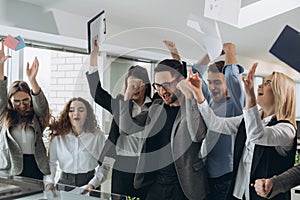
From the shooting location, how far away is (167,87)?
1.44 meters

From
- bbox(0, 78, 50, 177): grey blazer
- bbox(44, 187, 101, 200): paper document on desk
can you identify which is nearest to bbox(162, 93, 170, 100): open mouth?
bbox(44, 187, 101, 200): paper document on desk

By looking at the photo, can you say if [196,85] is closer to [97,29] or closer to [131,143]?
[131,143]

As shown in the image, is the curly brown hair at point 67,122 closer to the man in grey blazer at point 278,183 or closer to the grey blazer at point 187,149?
the grey blazer at point 187,149

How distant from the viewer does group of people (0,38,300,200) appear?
1.19m

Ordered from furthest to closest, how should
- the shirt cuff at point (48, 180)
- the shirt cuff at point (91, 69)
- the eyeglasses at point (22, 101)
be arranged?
the eyeglasses at point (22, 101)
the shirt cuff at point (48, 180)
the shirt cuff at point (91, 69)

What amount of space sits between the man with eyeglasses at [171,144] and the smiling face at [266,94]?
247 mm

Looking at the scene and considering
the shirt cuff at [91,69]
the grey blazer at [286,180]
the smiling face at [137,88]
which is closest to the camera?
the grey blazer at [286,180]

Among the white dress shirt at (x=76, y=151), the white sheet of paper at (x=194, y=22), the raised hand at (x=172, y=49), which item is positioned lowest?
the white dress shirt at (x=76, y=151)

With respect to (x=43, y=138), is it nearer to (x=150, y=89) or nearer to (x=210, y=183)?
(x=150, y=89)

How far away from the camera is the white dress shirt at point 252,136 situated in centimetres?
117

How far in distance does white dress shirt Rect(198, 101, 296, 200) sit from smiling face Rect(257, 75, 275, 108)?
0.03 m

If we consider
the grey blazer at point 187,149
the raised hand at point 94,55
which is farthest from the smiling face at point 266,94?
the raised hand at point 94,55

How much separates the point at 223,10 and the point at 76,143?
0.90m

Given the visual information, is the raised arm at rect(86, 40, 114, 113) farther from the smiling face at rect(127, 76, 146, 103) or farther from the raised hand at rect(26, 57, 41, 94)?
the raised hand at rect(26, 57, 41, 94)
